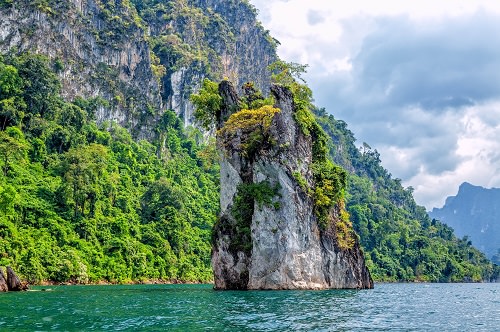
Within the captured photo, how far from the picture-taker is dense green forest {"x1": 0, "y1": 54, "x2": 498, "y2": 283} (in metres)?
66.2

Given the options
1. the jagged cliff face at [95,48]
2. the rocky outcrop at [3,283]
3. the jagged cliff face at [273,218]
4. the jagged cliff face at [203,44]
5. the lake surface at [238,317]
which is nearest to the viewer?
the lake surface at [238,317]

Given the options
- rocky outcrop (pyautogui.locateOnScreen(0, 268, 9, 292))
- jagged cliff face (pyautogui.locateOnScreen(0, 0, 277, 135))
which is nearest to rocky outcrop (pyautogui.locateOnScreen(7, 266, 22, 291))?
rocky outcrop (pyautogui.locateOnScreen(0, 268, 9, 292))

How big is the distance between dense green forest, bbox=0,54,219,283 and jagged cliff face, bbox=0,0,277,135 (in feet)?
17.4

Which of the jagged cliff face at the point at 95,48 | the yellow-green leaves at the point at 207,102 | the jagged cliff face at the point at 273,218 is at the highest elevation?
the jagged cliff face at the point at 95,48

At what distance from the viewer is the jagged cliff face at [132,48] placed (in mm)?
99875

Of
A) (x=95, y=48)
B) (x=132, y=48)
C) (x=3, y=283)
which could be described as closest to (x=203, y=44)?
(x=132, y=48)

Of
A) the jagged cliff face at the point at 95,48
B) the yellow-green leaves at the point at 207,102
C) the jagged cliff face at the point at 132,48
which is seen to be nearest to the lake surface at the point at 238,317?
the yellow-green leaves at the point at 207,102

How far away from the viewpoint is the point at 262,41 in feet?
586

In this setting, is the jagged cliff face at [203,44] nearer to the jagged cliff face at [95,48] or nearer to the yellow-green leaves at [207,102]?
the jagged cliff face at [95,48]

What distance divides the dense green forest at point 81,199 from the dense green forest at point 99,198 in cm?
16

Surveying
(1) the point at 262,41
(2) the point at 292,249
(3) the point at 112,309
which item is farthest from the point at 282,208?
(1) the point at 262,41

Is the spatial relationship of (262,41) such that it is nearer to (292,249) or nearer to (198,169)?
(198,169)

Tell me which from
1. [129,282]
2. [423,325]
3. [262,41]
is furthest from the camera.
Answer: [262,41]

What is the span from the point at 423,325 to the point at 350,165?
167 m
